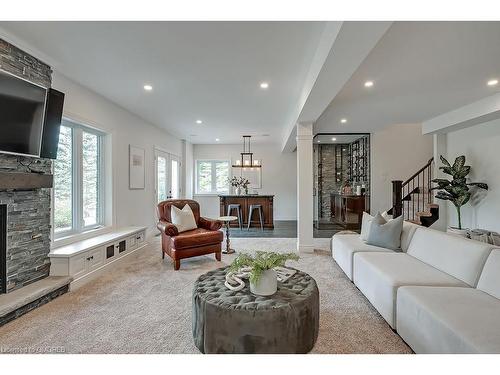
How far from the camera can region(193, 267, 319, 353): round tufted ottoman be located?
172 centimetres

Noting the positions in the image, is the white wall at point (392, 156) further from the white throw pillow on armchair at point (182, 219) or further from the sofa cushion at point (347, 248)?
the white throw pillow on armchair at point (182, 219)

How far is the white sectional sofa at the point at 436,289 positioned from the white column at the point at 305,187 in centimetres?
161

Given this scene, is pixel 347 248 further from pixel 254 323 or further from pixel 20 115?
pixel 20 115

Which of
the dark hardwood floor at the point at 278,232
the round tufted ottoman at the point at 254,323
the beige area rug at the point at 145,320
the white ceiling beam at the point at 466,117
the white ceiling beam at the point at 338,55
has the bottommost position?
the beige area rug at the point at 145,320

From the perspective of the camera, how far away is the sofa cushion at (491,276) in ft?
6.12

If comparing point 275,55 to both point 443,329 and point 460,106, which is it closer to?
point 443,329

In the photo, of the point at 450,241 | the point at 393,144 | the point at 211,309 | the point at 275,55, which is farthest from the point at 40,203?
the point at 393,144

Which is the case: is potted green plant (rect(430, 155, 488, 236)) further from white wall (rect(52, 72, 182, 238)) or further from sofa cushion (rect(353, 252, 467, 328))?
white wall (rect(52, 72, 182, 238))

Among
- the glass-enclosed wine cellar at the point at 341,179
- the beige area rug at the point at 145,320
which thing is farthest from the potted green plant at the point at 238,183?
the beige area rug at the point at 145,320

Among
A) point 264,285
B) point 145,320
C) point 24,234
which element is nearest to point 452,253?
point 264,285

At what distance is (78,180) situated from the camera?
12.7 feet

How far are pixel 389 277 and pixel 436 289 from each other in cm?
34

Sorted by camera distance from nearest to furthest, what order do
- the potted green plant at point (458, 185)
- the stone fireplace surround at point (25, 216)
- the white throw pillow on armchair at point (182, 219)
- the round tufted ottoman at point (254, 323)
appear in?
the round tufted ottoman at point (254, 323), the stone fireplace surround at point (25, 216), the white throw pillow on armchair at point (182, 219), the potted green plant at point (458, 185)

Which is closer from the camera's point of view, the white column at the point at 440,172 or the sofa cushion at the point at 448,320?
the sofa cushion at the point at 448,320
